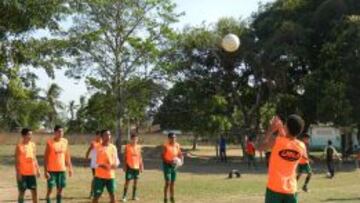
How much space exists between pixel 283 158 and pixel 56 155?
26.2ft

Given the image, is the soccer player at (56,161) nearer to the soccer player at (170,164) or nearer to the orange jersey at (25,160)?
the orange jersey at (25,160)

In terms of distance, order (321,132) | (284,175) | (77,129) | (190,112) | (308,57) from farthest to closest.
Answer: (77,129) → (321,132) → (190,112) → (308,57) → (284,175)

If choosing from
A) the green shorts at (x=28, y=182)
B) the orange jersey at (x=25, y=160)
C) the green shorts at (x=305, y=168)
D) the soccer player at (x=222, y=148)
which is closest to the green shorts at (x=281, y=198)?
the orange jersey at (x=25, y=160)

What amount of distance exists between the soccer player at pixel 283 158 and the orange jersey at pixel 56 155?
7815mm

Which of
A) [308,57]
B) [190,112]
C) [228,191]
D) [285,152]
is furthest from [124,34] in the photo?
[285,152]

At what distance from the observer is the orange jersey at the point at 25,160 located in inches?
619

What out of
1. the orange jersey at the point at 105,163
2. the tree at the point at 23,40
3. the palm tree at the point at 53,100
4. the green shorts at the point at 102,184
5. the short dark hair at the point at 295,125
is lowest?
the green shorts at the point at 102,184

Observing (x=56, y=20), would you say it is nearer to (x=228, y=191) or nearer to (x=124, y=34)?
(x=228, y=191)

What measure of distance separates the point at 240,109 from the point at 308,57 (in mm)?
8260

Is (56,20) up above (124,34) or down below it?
below

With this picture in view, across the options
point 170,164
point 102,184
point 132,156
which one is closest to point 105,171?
point 102,184

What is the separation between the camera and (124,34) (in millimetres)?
49594

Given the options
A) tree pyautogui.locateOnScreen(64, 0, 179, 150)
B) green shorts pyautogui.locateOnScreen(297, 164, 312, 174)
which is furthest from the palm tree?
green shorts pyautogui.locateOnScreen(297, 164, 312, 174)

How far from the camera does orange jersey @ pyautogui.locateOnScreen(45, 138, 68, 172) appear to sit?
52.8ft
